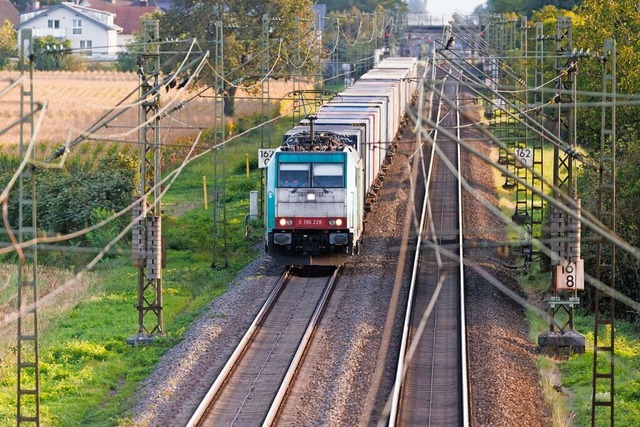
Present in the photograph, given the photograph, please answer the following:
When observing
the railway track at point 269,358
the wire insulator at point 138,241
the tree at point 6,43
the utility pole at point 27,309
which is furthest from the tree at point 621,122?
the tree at point 6,43

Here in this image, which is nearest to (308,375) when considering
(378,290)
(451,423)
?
(451,423)

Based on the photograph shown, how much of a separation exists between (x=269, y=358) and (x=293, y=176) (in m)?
6.69

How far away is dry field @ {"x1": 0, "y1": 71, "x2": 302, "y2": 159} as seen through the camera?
5012 cm

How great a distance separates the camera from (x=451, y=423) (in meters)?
17.3

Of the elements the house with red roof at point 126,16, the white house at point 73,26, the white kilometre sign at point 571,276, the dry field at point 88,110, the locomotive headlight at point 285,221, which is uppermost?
the house with red roof at point 126,16

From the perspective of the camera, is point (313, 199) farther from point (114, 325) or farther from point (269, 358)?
point (269, 358)

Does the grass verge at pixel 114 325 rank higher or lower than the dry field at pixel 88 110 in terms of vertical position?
lower

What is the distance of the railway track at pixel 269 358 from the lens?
17688 millimetres

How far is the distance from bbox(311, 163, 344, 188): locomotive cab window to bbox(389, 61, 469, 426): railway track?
8.70 ft

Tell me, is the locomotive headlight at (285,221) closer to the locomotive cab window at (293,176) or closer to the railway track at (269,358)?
the locomotive cab window at (293,176)

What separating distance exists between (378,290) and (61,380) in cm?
855

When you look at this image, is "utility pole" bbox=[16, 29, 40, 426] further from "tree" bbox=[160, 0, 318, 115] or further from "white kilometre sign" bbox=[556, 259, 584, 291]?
"tree" bbox=[160, 0, 318, 115]

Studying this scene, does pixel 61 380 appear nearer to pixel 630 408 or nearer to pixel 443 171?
pixel 630 408

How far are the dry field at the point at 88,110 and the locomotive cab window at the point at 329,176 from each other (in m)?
11.7
